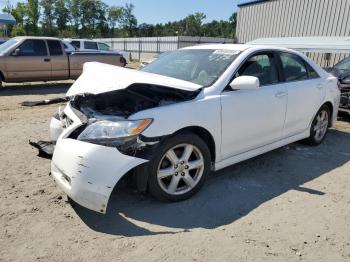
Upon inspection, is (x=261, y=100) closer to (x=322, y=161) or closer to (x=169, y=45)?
(x=322, y=161)

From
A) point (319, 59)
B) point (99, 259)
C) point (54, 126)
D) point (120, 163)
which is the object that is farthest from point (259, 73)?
point (319, 59)

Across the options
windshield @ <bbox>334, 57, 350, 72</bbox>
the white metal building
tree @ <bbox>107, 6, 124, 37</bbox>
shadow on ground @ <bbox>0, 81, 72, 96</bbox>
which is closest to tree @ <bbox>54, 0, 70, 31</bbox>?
tree @ <bbox>107, 6, 124, 37</bbox>

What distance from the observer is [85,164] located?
118 inches

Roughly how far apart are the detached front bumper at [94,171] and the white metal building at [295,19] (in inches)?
594

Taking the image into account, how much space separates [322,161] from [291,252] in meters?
2.54

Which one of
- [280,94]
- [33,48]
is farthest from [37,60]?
[280,94]

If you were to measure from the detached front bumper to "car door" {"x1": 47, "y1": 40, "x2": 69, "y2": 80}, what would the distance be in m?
9.79

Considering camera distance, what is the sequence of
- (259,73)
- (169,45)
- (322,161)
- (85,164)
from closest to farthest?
1. (85,164)
2. (259,73)
3. (322,161)
4. (169,45)

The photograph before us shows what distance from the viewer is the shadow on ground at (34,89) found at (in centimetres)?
1114

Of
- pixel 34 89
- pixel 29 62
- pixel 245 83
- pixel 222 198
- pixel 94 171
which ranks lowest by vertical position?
pixel 34 89

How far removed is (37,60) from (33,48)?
0.44 meters

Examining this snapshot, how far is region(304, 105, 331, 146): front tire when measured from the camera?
18.3 ft

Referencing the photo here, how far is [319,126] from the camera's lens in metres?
5.71

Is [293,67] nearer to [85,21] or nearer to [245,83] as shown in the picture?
[245,83]
